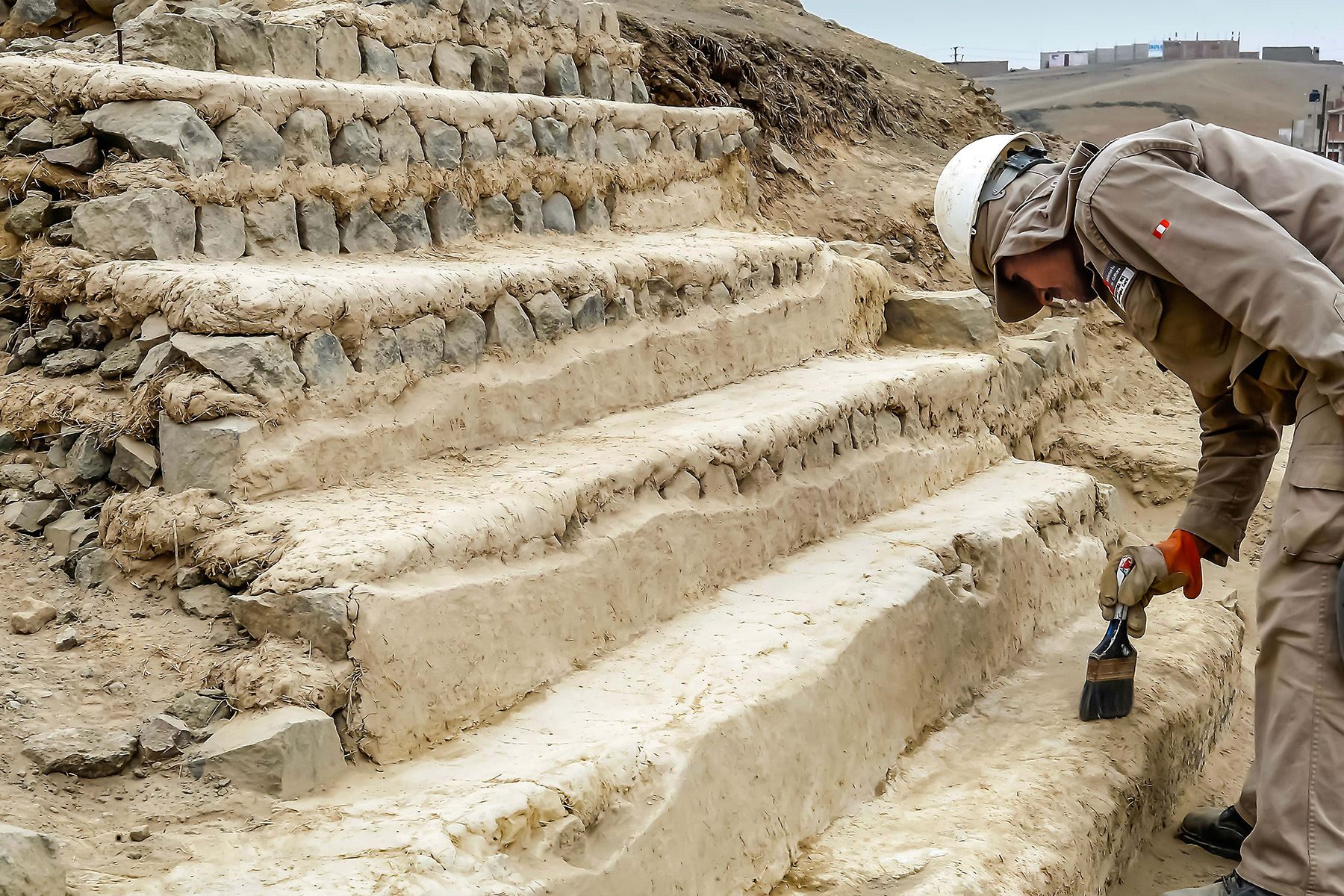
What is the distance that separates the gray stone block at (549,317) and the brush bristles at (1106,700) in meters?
1.92

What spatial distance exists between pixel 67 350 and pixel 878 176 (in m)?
6.91

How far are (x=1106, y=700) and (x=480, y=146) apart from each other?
9.04ft

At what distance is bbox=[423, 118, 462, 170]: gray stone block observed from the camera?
3908 millimetres

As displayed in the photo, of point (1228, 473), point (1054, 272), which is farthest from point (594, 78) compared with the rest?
point (1228, 473)

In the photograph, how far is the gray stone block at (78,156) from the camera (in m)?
3.11

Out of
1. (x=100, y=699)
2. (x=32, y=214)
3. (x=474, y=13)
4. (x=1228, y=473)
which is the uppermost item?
(x=474, y=13)

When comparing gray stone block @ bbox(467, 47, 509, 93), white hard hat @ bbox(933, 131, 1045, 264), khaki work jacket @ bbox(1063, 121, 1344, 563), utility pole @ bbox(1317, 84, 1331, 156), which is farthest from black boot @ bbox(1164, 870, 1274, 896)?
utility pole @ bbox(1317, 84, 1331, 156)

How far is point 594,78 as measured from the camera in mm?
5180

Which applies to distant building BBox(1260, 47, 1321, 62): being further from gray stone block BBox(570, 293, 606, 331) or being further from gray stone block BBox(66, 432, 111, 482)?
gray stone block BBox(66, 432, 111, 482)

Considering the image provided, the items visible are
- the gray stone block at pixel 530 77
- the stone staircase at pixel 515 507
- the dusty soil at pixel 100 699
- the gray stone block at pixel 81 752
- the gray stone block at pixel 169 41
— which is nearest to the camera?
the dusty soil at pixel 100 699

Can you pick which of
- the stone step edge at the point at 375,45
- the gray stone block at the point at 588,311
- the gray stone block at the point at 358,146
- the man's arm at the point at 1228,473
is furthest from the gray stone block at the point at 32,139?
the man's arm at the point at 1228,473

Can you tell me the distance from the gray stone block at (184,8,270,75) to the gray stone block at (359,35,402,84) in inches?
15.8

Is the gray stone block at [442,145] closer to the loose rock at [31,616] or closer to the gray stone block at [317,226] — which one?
the gray stone block at [317,226]

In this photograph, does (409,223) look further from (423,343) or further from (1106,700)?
(1106,700)
